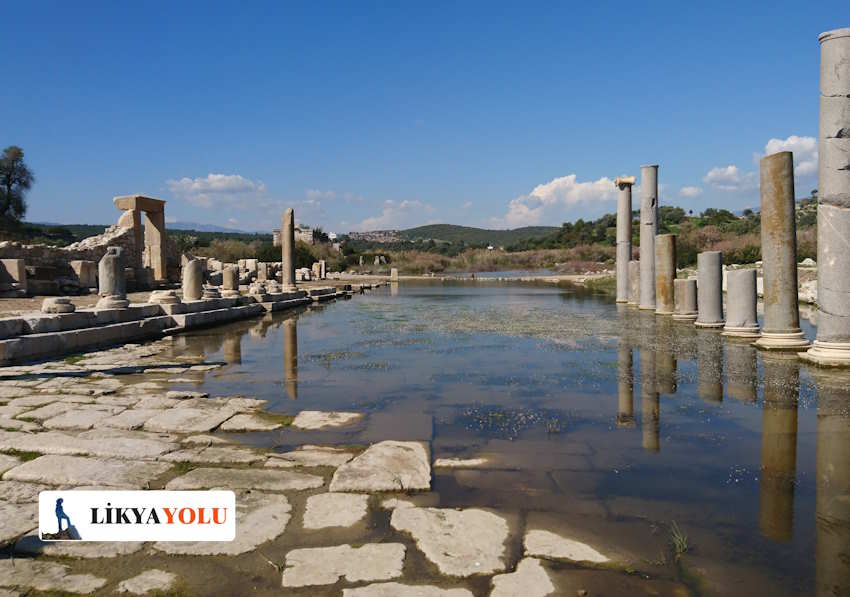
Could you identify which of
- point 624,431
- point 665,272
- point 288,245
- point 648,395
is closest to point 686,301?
point 665,272

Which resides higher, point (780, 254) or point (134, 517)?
point (780, 254)

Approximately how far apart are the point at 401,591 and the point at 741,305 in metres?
10.9

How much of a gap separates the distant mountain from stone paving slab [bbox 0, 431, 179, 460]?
129 m

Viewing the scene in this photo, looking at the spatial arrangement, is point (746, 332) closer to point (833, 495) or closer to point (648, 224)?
point (648, 224)

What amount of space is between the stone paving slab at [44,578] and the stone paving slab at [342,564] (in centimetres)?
91

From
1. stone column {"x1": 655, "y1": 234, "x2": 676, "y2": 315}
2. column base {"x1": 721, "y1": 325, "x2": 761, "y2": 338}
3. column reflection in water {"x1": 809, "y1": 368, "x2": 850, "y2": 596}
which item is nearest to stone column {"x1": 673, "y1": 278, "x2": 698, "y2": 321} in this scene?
stone column {"x1": 655, "y1": 234, "x2": 676, "y2": 315}

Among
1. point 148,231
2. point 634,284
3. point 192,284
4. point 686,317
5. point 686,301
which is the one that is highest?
point 148,231

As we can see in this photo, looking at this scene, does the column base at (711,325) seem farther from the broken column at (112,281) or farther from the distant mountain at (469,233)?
the distant mountain at (469,233)

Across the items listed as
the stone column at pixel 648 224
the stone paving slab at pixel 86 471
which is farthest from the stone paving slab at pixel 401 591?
the stone column at pixel 648 224

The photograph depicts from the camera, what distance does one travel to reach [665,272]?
53.7 ft

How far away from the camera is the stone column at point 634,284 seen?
19.5 meters

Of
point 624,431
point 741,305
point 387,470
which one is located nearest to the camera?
point 387,470

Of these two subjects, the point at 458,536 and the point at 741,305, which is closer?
the point at 458,536

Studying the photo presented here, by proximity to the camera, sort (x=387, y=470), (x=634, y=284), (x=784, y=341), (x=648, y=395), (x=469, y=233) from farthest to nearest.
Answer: (x=469, y=233) → (x=634, y=284) → (x=784, y=341) → (x=648, y=395) → (x=387, y=470)
